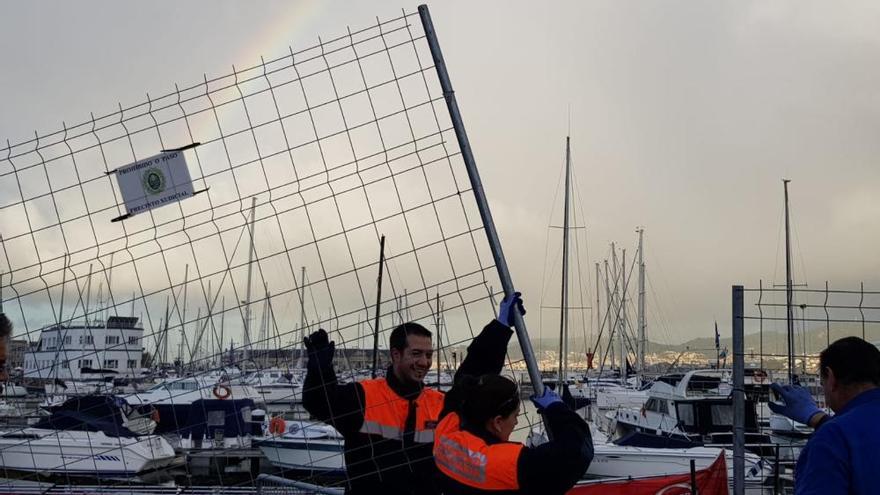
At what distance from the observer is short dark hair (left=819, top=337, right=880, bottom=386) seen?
2.93 meters

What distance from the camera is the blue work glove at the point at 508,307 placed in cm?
429

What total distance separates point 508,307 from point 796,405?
160 centimetres

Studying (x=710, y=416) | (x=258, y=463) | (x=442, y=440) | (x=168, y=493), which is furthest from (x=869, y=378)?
(x=258, y=463)

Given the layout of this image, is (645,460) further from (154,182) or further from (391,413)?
(154,182)

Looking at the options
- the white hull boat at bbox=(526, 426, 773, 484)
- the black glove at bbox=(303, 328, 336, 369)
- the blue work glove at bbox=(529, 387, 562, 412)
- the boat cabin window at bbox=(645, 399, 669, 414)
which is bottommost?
the white hull boat at bbox=(526, 426, 773, 484)

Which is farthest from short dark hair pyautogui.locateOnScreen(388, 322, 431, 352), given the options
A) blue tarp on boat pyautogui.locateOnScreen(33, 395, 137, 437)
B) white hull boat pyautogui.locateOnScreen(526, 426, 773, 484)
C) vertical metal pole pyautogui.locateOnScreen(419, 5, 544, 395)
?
white hull boat pyautogui.locateOnScreen(526, 426, 773, 484)

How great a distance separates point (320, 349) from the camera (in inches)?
164

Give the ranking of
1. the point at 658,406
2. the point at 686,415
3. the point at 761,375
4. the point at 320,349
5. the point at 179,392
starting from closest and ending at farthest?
the point at 320,349, the point at 761,375, the point at 179,392, the point at 686,415, the point at 658,406

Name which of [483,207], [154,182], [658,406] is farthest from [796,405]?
[658,406]

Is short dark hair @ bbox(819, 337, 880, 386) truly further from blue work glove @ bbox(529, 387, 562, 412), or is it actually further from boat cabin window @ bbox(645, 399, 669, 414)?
boat cabin window @ bbox(645, 399, 669, 414)

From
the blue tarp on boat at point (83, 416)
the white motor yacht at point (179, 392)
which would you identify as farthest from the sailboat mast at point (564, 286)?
the blue tarp on boat at point (83, 416)

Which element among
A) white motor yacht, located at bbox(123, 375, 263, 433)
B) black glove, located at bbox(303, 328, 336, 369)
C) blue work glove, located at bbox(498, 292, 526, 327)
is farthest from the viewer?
white motor yacht, located at bbox(123, 375, 263, 433)

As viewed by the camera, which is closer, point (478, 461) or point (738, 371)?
point (478, 461)

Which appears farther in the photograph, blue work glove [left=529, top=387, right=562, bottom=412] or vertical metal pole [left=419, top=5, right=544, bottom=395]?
vertical metal pole [left=419, top=5, right=544, bottom=395]
